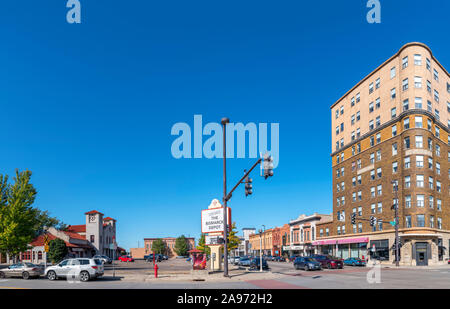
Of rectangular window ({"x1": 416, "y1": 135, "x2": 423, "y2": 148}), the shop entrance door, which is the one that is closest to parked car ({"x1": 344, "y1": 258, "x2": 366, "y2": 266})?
the shop entrance door

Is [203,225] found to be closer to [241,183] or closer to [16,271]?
[241,183]

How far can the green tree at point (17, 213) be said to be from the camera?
41969mm

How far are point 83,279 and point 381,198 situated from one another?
48.3 m

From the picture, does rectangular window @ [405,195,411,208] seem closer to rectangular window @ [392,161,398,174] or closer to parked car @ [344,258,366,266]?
rectangular window @ [392,161,398,174]

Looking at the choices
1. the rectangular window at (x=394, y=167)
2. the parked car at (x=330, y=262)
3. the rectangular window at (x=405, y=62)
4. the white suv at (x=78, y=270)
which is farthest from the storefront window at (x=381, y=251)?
the white suv at (x=78, y=270)

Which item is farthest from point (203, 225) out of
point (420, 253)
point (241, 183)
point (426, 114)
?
point (426, 114)

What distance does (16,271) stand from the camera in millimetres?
29328

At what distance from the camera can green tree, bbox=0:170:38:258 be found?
1652 inches

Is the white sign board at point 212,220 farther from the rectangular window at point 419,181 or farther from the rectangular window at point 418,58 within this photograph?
the rectangular window at point 418,58

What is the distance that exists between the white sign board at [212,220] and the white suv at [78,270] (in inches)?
490

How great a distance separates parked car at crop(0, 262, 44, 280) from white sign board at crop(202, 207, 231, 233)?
1484 centimetres

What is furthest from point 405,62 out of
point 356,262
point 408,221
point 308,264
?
point 308,264

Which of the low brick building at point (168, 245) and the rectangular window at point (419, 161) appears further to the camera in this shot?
the low brick building at point (168, 245)

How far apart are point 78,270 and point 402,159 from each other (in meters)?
46.9
